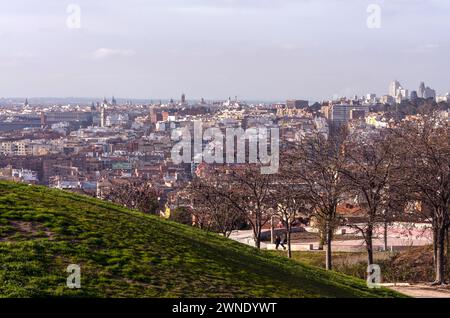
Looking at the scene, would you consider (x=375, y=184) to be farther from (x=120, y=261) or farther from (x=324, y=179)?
(x=120, y=261)

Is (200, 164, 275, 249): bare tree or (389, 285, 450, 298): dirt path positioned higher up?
(200, 164, 275, 249): bare tree

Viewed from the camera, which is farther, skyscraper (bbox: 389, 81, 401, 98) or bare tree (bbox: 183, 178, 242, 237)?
skyscraper (bbox: 389, 81, 401, 98)

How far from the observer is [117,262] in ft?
30.1

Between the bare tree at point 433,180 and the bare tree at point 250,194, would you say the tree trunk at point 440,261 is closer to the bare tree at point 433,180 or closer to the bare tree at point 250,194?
the bare tree at point 433,180

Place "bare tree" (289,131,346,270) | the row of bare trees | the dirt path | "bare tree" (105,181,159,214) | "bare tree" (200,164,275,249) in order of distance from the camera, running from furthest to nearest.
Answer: "bare tree" (105,181,159,214)
"bare tree" (200,164,275,249)
"bare tree" (289,131,346,270)
the row of bare trees
the dirt path

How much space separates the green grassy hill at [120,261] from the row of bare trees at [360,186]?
12.9 feet

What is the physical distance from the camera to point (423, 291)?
1495 centimetres

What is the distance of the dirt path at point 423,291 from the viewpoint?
14.2m

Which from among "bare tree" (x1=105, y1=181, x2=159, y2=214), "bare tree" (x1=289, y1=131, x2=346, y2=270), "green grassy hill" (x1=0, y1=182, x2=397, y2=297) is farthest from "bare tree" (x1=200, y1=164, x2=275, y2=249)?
"green grassy hill" (x1=0, y1=182, x2=397, y2=297)

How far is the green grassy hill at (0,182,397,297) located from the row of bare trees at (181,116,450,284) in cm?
394

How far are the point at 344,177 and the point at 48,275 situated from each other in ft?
36.0

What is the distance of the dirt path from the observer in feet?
46.7

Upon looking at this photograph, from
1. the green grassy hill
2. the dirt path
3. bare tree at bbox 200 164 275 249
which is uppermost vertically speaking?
the green grassy hill

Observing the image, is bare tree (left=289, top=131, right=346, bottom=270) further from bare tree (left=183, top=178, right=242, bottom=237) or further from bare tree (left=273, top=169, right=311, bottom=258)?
bare tree (left=183, top=178, right=242, bottom=237)
